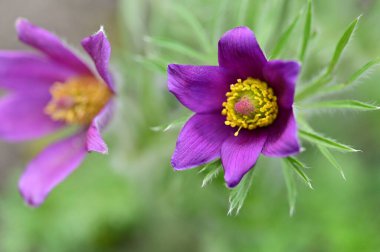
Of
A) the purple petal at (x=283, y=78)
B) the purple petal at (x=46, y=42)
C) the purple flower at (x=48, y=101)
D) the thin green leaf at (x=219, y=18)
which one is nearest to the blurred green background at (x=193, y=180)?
the thin green leaf at (x=219, y=18)

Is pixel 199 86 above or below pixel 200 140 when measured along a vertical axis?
above

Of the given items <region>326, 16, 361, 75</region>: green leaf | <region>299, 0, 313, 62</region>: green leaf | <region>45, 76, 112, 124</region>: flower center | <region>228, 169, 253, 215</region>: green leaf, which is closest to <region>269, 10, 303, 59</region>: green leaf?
<region>299, 0, 313, 62</region>: green leaf

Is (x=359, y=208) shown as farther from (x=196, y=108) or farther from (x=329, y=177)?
(x=196, y=108)

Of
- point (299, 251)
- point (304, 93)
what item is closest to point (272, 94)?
point (304, 93)

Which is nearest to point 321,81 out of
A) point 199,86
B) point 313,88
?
point 313,88

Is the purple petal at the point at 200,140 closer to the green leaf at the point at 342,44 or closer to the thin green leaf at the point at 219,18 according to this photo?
the green leaf at the point at 342,44

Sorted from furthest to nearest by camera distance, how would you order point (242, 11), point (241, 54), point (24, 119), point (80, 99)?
point (24, 119), point (80, 99), point (242, 11), point (241, 54)

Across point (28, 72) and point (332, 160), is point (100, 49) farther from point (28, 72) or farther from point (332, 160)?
point (332, 160)
